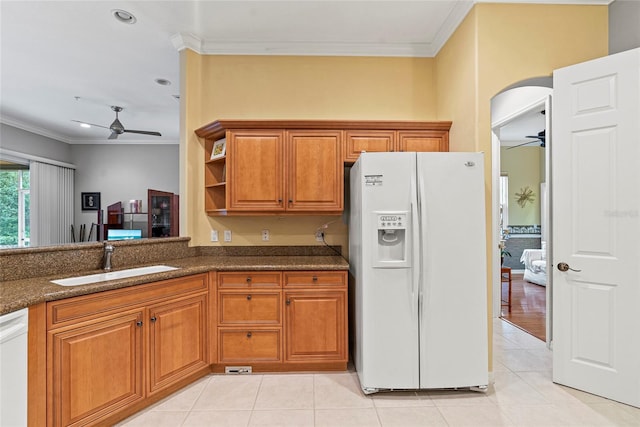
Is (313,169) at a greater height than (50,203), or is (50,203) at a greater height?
(313,169)

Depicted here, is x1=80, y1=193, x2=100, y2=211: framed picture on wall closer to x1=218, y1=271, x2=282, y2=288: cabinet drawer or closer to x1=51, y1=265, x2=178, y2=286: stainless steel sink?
x1=51, y1=265, x2=178, y2=286: stainless steel sink

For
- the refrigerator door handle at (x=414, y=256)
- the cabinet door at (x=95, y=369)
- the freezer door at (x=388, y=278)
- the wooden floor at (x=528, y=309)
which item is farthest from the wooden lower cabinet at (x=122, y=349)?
the wooden floor at (x=528, y=309)

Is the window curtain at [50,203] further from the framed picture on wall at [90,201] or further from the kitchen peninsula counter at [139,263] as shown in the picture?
the kitchen peninsula counter at [139,263]

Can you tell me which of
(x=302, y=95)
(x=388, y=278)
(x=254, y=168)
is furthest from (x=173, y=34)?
(x=388, y=278)

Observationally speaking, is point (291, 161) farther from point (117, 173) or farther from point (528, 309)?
point (117, 173)

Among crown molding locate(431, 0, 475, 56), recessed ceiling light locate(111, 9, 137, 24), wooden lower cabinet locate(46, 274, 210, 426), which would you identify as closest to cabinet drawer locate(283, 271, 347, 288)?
wooden lower cabinet locate(46, 274, 210, 426)

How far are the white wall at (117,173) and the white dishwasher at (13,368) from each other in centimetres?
551

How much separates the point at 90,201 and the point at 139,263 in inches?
205

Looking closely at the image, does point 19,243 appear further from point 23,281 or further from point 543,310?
point 543,310

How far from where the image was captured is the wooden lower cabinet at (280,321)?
2.46m

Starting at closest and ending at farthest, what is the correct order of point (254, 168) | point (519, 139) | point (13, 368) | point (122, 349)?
point (13, 368), point (122, 349), point (254, 168), point (519, 139)

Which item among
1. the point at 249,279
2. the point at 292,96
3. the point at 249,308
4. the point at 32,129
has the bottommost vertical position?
the point at 249,308

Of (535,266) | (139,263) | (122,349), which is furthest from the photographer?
(535,266)

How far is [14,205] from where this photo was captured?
18.6 feet
